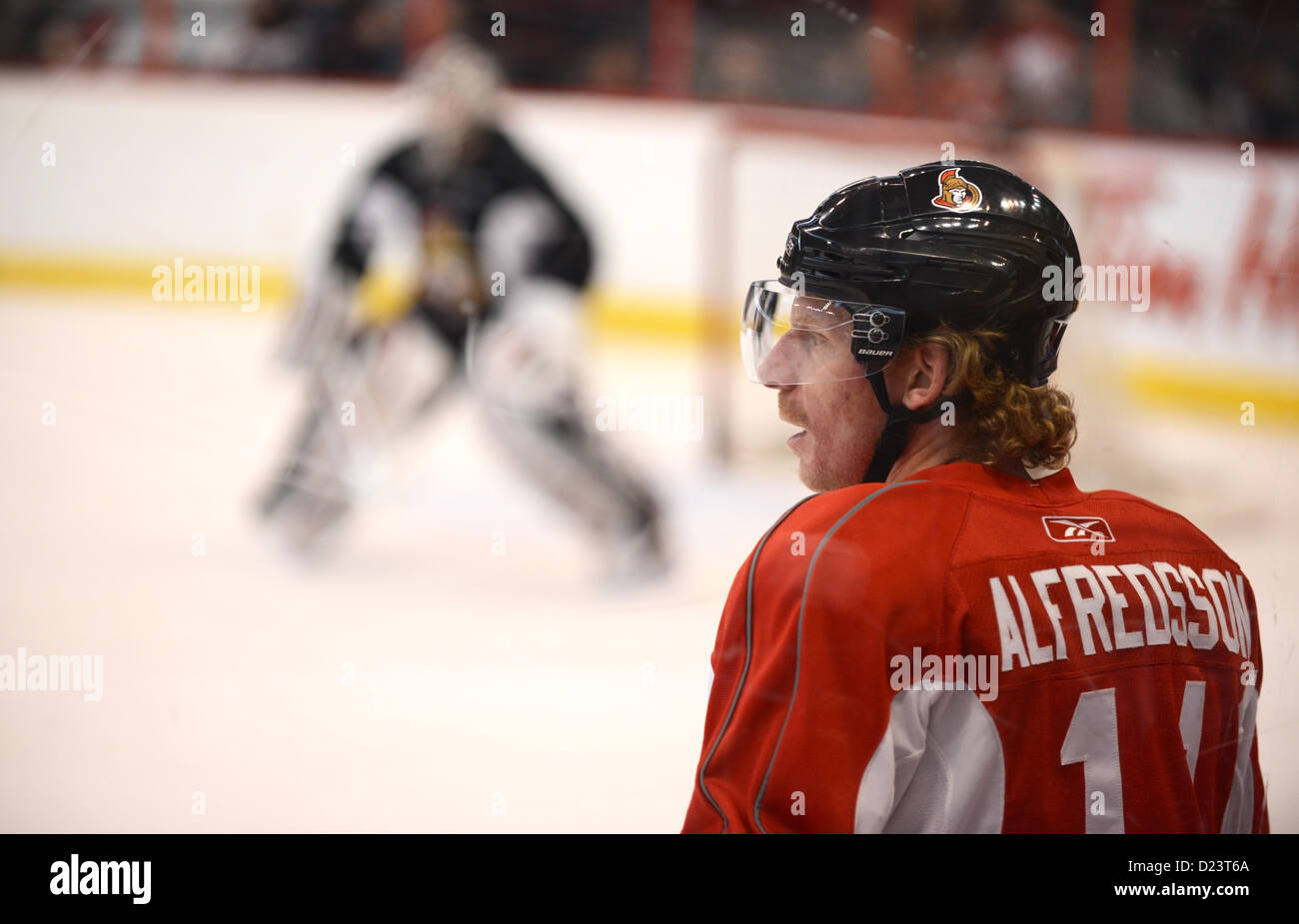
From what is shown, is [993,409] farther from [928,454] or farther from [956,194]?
[956,194]

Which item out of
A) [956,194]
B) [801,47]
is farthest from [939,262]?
[801,47]

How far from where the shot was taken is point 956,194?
0.93 metres

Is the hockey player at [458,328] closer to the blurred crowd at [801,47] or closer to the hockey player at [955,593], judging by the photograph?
the blurred crowd at [801,47]

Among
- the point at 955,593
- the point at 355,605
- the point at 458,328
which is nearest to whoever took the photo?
the point at 955,593

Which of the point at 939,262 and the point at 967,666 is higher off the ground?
the point at 939,262

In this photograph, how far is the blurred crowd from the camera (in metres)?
1.70

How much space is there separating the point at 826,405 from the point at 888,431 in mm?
63

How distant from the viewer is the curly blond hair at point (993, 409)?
0.90 meters

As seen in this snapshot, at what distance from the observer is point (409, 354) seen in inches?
138

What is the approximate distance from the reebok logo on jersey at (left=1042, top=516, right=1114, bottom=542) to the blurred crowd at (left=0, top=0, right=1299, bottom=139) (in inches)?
36.1
